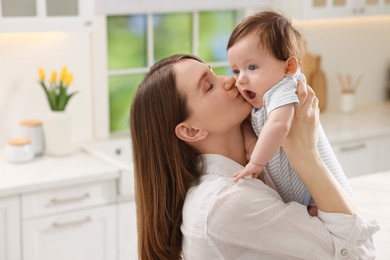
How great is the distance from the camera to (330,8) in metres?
4.34

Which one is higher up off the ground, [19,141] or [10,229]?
[19,141]

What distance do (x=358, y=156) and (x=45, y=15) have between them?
6.40 feet

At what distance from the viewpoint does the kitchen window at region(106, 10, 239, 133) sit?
396cm

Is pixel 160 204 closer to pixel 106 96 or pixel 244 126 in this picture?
pixel 244 126

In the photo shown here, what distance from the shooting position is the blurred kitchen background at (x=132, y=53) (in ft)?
→ 11.3

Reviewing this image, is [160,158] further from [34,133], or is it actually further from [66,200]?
[34,133]


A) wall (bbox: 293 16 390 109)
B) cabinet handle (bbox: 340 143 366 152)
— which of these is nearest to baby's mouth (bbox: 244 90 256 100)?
cabinet handle (bbox: 340 143 366 152)

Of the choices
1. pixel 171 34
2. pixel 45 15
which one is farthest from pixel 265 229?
pixel 171 34

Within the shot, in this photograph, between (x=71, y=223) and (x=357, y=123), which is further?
(x=357, y=123)

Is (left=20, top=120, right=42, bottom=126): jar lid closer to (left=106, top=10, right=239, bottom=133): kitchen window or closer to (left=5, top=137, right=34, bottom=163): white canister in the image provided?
(left=5, top=137, right=34, bottom=163): white canister

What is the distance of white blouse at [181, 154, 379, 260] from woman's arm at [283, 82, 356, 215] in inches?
1.1

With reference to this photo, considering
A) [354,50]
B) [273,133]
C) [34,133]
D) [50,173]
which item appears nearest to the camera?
[273,133]

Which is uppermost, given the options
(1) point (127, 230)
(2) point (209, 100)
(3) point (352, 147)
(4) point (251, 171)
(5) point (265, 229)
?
(2) point (209, 100)

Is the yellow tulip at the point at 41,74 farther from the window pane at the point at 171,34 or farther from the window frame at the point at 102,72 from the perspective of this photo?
the window pane at the point at 171,34
